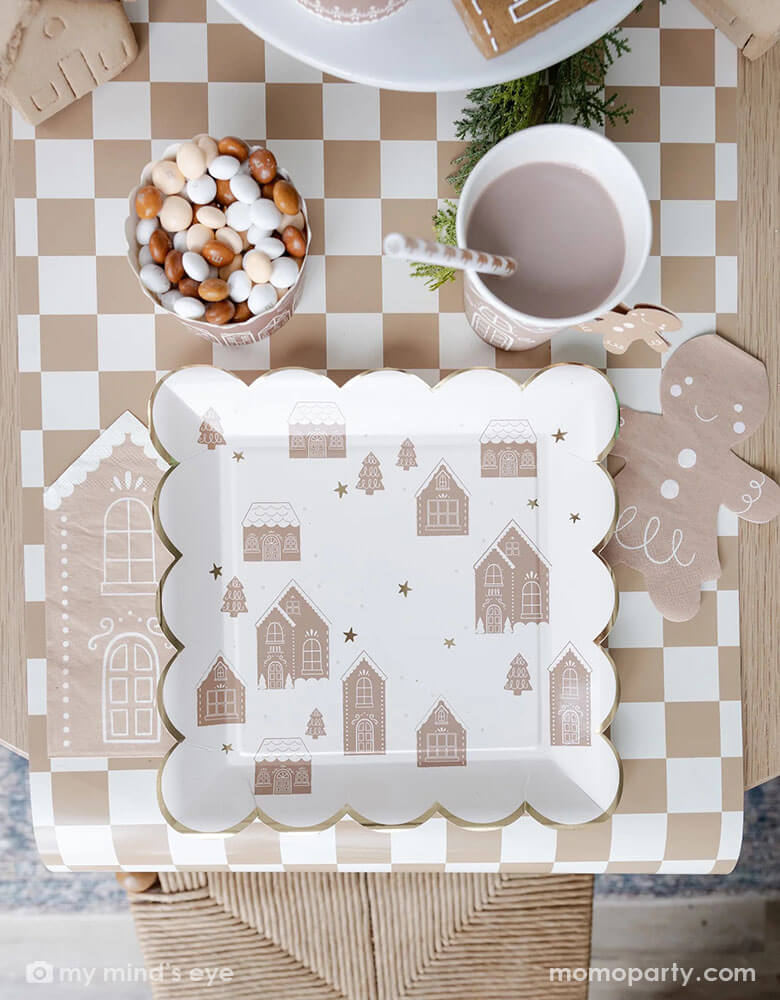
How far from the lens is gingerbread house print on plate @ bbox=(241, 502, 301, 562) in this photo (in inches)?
33.7

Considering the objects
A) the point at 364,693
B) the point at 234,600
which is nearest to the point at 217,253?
the point at 234,600

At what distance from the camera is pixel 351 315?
85 cm

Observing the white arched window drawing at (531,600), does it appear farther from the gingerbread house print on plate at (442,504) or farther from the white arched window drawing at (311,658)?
the white arched window drawing at (311,658)

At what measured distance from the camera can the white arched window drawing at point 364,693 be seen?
2.81 feet

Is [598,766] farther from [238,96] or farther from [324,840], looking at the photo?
[238,96]

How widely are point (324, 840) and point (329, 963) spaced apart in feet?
0.92

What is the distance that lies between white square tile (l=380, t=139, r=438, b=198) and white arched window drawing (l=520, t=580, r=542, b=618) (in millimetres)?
424

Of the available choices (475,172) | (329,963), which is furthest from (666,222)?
(329,963)

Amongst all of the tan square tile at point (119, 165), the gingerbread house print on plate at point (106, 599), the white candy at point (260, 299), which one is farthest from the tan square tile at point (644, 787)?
the tan square tile at point (119, 165)

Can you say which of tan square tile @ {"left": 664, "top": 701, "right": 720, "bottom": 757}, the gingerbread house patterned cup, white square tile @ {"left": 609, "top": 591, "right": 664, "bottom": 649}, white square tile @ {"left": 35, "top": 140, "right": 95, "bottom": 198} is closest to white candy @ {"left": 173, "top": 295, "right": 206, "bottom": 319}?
the gingerbread house patterned cup

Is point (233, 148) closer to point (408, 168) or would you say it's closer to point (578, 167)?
point (408, 168)

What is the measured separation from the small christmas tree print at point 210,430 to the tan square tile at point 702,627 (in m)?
0.51

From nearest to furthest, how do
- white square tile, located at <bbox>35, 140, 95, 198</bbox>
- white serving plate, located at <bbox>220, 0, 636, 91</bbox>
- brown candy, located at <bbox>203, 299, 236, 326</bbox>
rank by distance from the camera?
white serving plate, located at <bbox>220, 0, 636, 91</bbox>, brown candy, located at <bbox>203, 299, 236, 326</bbox>, white square tile, located at <bbox>35, 140, 95, 198</bbox>

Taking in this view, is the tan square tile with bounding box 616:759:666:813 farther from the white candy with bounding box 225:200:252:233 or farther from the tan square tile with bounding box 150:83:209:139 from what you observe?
the tan square tile with bounding box 150:83:209:139
